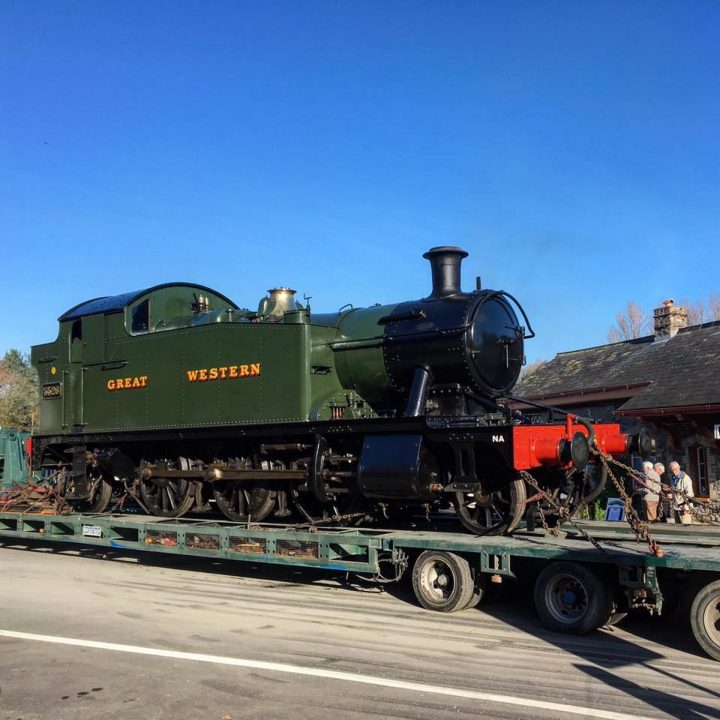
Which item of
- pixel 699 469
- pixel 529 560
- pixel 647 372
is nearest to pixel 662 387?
pixel 647 372

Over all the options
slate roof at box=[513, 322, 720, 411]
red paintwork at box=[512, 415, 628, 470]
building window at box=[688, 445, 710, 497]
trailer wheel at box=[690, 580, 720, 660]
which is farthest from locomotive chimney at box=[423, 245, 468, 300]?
building window at box=[688, 445, 710, 497]

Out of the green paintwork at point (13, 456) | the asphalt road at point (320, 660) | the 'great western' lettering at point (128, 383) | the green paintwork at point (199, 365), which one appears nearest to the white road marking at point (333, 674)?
the asphalt road at point (320, 660)

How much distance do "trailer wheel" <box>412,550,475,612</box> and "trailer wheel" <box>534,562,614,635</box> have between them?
0.77 m

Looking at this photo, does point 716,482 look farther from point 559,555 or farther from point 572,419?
point 559,555

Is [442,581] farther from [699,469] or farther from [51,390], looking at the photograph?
[699,469]

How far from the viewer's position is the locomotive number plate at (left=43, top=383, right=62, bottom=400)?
12617mm

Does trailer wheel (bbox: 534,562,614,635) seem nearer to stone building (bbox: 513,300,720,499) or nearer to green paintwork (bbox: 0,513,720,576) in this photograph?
green paintwork (bbox: 0,513,720,576)

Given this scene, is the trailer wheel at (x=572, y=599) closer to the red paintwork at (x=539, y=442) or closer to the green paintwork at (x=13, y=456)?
the red paintwork at (x=539, y=442)

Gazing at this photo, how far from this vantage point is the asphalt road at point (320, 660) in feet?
16.4

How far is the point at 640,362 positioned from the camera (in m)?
18.9

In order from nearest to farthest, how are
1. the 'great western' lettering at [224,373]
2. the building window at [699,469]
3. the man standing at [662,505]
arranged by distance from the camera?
the 'great western' lettering at [224,373], the man standing at [662,505], the building window at [699,469]

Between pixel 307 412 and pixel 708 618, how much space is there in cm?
514

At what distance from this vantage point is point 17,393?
55.4 metres

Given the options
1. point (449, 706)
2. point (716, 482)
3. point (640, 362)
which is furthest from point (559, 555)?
point (640, 362)
